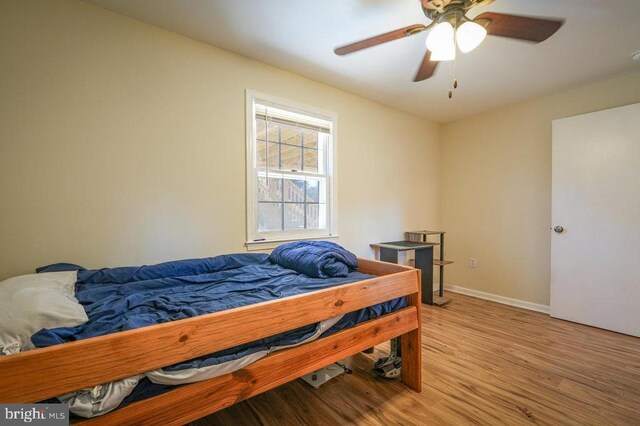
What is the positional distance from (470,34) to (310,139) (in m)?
1.64

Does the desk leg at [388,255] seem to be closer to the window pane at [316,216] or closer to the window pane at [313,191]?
the window pane at [316,216]

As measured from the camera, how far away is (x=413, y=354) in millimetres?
1728

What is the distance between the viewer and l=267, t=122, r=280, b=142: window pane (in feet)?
8.26

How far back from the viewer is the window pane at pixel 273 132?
2.52 m

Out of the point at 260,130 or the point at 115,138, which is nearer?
the point at 115,138

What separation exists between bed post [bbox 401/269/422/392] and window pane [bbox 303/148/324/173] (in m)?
1.49

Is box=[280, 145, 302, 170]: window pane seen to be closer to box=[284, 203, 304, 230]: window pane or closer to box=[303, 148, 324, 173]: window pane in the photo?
box=[303, 148, 324, 173]: window pane

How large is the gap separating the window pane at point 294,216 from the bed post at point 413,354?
4.24 ft

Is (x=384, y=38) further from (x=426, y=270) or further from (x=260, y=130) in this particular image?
(x=426, y=270)

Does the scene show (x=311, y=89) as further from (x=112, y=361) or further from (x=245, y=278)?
(x=112, y=361)

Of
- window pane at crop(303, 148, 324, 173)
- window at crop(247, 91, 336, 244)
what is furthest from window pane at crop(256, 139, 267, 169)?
window pane at crop(303, 148, 324, 173)

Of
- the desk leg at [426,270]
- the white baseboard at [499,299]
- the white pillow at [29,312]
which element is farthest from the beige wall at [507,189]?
the white pillow at [29,312]

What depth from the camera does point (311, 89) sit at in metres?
2.70

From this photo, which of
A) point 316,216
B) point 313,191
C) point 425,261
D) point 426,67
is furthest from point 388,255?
point 426,67
